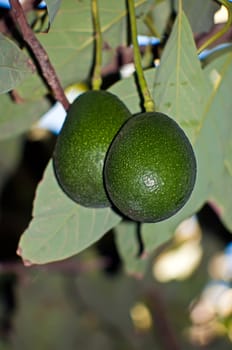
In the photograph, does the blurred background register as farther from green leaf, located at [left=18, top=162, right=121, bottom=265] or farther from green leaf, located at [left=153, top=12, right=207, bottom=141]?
green leaf, located at [left=153, top=12, right=207, bottom=141]

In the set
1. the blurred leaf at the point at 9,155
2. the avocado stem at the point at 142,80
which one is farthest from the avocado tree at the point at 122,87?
the blurred leaf at the point at 9,155

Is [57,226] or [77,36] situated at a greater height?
[77,36]

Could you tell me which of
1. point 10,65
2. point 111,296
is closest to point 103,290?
point 111,296

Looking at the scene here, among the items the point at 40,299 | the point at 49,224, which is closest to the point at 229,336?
the point at 40,299

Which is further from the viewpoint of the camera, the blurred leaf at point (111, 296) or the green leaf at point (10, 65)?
the blurred leaf at point (111, 296)

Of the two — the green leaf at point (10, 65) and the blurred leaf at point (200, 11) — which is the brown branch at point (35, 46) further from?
Answer: the blurred leaf at point (200, 11)

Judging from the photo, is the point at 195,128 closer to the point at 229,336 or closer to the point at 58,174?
the point at 58,174

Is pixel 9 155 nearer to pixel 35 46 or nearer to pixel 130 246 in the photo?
pixel 130 246
